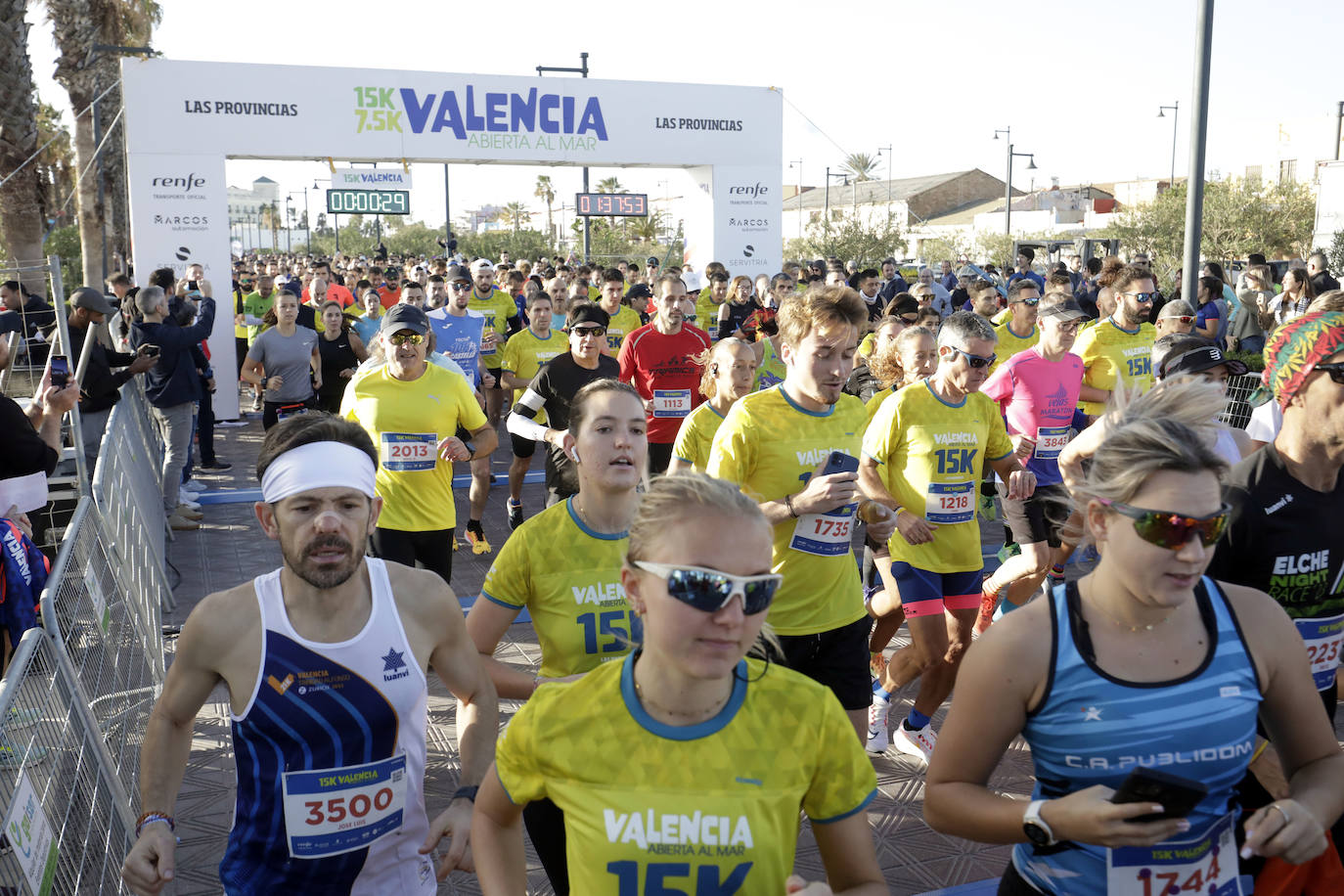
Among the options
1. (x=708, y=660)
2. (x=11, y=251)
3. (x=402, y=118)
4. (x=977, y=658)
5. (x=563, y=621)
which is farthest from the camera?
(x=11, y=251)

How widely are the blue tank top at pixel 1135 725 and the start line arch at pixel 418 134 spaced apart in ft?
48.7

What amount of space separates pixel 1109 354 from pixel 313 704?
6.84 meters

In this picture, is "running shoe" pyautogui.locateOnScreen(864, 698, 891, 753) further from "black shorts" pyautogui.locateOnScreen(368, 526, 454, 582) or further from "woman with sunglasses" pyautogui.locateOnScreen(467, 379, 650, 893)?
"black shorts" pyautogui.locateOnScreen(368, 526, 454, 582)

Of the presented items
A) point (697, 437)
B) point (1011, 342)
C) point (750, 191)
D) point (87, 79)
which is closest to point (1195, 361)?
point (697, 437)


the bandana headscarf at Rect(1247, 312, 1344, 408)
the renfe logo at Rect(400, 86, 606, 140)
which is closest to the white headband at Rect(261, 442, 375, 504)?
the bandana headscarf at Rect(1247, 312, 1344, 408)

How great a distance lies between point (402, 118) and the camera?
15766 mm

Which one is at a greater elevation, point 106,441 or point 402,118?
point 402,118

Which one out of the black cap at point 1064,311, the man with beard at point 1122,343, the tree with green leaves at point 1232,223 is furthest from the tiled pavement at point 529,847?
the tree with green leaves at point 1232,223

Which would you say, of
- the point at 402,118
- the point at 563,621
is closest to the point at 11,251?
the point at 402,118

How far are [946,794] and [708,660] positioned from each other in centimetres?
70

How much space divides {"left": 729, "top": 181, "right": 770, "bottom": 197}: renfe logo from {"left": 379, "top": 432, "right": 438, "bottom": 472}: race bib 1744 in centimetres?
1303

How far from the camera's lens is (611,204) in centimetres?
2411

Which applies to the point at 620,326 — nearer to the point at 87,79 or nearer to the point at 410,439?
the point at 410,439

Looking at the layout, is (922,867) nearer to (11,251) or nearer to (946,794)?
(946,794)
